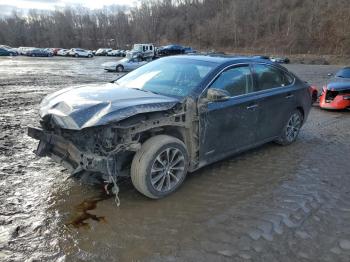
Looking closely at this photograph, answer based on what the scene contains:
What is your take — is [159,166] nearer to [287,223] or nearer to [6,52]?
[287,223]

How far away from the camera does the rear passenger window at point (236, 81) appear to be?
190 inches

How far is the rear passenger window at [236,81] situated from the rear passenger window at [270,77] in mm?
245

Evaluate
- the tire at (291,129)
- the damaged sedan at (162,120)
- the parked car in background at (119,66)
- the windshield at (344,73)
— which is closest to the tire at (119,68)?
the parked car in background at (119,66)

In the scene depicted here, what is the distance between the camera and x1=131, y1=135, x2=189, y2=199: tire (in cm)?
394

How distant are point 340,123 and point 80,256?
7.47 metres

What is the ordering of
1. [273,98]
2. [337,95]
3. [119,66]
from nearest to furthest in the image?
[273,98], [337,95], [119,66]

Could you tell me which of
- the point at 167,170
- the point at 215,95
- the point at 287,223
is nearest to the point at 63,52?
the point at 215,95

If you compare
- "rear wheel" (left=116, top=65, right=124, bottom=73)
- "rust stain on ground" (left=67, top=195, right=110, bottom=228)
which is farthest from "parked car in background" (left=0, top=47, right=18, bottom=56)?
"rust stain on ground" (left=67, top=195, right=110, bottom=228)

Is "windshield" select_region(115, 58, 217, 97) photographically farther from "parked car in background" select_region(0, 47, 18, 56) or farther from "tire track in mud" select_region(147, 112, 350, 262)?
"parked car in background" select_region(0, 47, 18, 56)

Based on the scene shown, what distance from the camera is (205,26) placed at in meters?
102

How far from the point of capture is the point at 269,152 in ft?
19.9

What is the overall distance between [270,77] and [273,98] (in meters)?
0.40

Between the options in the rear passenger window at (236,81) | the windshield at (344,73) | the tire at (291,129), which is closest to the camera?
the rear passenger window at (236,81)

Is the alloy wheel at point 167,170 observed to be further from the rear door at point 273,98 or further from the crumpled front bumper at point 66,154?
the rear door at point 273,98
